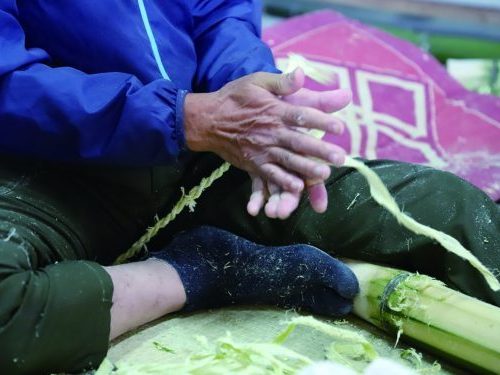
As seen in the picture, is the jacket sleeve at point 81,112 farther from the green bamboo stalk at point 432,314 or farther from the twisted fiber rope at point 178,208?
the green bamboo stalk at point 432,314

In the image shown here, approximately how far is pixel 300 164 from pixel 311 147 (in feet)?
0.08

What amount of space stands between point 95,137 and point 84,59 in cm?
14

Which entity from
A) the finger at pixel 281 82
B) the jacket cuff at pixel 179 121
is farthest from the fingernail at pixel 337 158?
the jacket cuff at pixel 179 121

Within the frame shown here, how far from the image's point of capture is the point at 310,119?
2.73 feet

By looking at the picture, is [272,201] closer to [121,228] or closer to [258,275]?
[258,275]

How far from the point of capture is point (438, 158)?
60.5 inches

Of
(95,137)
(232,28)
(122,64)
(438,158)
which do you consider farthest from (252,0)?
(438,158)

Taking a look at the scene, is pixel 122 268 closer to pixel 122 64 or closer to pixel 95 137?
pixel 95 137

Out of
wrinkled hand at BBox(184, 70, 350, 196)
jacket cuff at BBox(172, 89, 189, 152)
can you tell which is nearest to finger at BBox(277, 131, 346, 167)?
wrinkled hand at BBox(184, 70, 350, 196)

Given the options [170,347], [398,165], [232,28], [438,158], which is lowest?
[170,347]

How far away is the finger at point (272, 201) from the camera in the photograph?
0.83m

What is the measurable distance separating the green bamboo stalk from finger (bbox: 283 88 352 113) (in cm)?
26

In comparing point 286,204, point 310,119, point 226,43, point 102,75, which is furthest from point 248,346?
point 226,43

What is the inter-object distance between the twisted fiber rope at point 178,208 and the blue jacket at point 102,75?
0.12 metres
